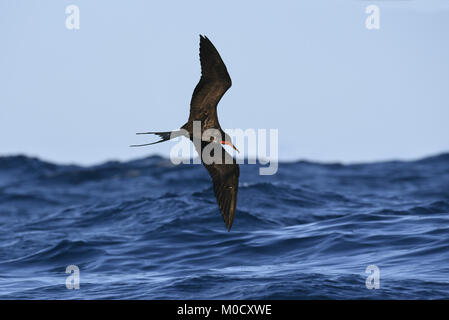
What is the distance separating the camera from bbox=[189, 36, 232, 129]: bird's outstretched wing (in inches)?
425

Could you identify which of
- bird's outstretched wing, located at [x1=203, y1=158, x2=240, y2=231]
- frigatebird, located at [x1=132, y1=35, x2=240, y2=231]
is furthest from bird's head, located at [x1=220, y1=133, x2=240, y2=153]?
bird's outstretched wing, located at [x1=203, y1=158, x2=240, y2=231]

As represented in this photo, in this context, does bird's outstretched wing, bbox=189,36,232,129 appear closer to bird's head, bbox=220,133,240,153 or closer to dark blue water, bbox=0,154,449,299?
bird's head, bbox=220,133,240,153

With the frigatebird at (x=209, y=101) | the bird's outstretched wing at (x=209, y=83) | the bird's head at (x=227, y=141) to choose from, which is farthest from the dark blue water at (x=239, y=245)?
the bird's outstretched wing at (x=209, y=83)

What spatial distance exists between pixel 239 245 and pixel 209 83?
4743 mm

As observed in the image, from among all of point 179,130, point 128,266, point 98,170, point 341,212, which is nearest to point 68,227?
point 128,266

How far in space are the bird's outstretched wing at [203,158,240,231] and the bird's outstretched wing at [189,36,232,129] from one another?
0.99 m

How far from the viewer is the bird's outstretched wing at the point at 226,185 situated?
37.9 feet

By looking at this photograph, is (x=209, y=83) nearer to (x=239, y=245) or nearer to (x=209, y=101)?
(x=209, y=101)

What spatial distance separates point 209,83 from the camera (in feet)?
35.6

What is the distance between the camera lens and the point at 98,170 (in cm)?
3241

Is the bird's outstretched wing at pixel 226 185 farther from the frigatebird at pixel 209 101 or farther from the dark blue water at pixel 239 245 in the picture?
the dark blue water at pixel 239 245
